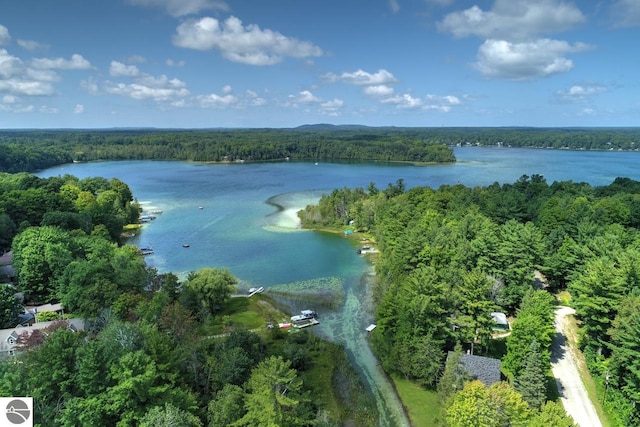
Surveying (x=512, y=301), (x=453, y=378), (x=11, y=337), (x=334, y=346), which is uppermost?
(x=512, y=301)

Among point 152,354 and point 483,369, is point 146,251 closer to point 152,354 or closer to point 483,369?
point 152,354

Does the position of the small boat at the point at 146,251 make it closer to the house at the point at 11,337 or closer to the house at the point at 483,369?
the house at the point at 11,337

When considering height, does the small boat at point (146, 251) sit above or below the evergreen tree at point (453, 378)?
→ below

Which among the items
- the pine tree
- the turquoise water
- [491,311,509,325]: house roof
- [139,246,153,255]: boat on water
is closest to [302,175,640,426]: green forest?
the pine tree

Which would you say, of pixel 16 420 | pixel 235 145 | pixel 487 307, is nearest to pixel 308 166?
pixel 235 145

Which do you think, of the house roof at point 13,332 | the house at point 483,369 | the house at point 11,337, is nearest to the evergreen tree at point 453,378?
the house at point 483,369

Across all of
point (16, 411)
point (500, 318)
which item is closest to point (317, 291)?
point (500, 318)
